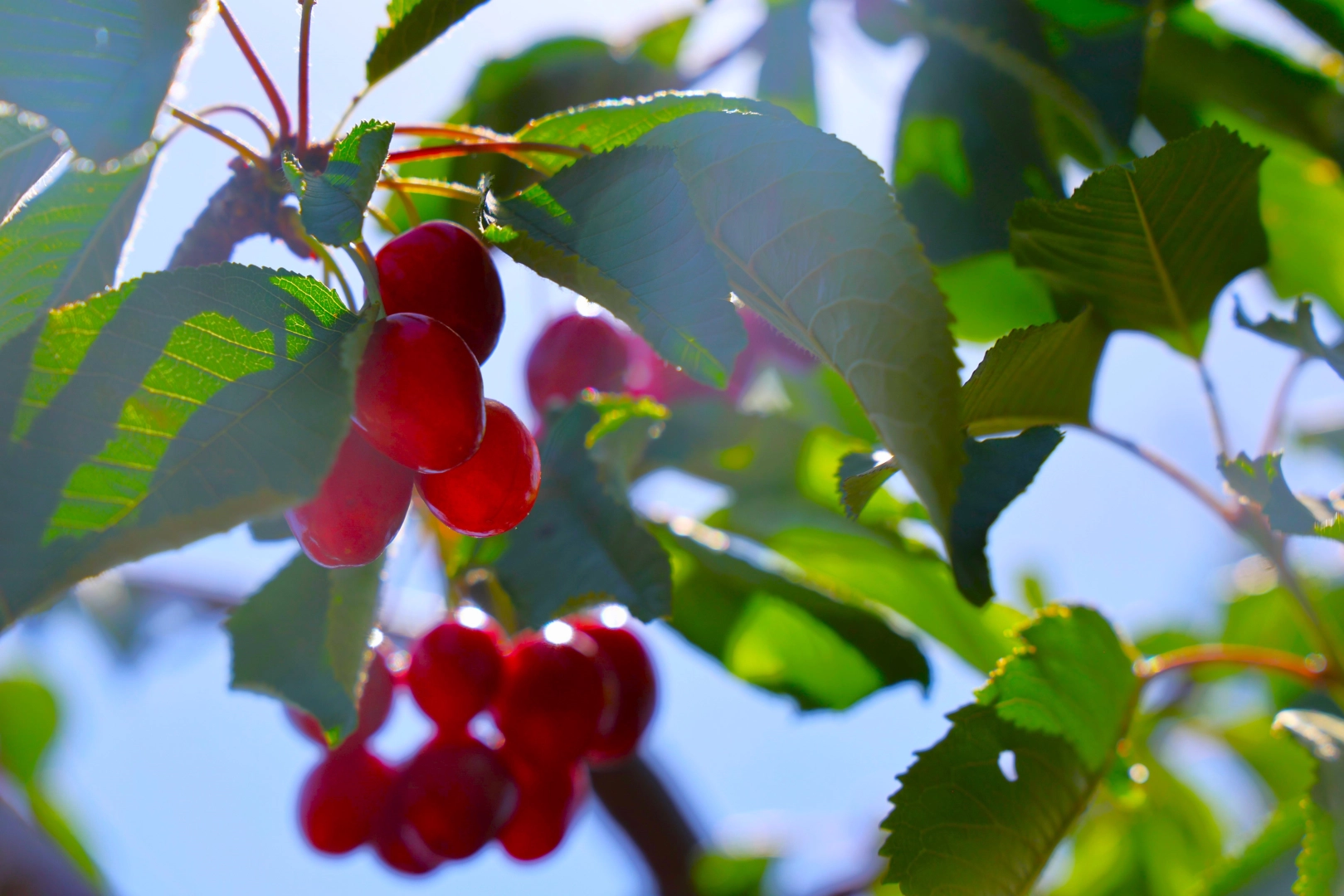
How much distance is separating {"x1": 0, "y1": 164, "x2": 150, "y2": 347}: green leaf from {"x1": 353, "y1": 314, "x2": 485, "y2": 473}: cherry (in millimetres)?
236

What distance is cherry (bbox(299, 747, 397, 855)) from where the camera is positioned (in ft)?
2.87

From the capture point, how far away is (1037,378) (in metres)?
0.63

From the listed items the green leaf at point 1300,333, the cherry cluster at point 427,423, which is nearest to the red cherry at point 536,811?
the cherry cluster at point 427,423

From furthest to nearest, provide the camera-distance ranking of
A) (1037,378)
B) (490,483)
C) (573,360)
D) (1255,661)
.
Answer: (573,360), (1255,661), (1037,378), (490,483)

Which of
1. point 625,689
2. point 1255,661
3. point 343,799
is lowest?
point 343,799

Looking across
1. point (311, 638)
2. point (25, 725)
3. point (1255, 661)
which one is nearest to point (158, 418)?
point (311, 638)

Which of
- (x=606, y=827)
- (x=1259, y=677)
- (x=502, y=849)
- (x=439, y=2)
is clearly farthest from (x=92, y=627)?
(x=1259, y=677)

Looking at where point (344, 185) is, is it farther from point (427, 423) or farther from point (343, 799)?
point (343, 799)

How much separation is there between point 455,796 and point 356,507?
485mm

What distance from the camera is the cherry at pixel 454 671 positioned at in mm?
806

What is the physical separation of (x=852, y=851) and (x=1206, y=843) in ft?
2.29

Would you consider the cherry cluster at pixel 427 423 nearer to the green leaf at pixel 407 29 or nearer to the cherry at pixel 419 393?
the cherry at pixel 419 393

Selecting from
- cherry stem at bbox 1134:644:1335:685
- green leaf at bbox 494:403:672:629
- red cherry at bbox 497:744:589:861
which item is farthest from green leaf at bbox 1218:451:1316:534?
red cherry at bbox 497:744:589:861

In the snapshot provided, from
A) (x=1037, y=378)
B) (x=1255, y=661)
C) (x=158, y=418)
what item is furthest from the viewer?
(x=1255, y=661)
